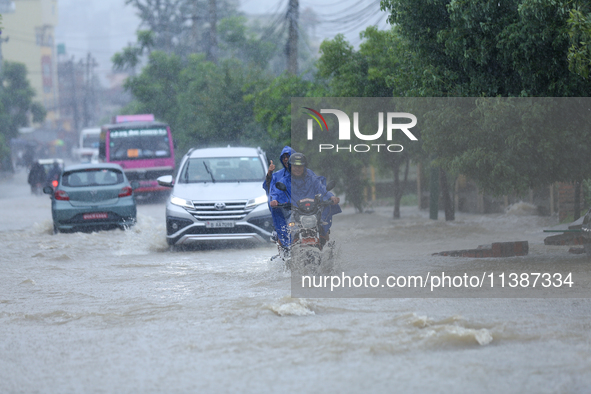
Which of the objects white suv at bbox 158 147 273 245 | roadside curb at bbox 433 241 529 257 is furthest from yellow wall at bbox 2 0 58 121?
roadside curb at bbox 433 241 529 257

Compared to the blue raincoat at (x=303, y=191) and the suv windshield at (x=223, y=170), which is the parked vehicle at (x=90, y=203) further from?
the blue raincoat at (x=303, y=191)

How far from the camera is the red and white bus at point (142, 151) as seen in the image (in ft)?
87.7

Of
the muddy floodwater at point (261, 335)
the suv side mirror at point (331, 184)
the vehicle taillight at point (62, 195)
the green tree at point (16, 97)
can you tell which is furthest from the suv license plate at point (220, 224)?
the green tree at point (16, 97)

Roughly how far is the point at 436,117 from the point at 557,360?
5.50 metres

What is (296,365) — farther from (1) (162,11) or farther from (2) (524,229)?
(1) (162,11)

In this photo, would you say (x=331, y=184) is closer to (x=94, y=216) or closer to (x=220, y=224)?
(x=220, y=224)

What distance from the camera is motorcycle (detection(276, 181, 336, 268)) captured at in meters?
8.88

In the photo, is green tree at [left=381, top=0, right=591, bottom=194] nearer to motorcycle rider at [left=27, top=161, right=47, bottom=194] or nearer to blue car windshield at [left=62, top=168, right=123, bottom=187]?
blue car windshield at [left=62, top=168, right=123, bottom=187]

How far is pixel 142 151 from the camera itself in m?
27.2

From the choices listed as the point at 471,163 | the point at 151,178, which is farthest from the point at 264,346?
the point at 151,178

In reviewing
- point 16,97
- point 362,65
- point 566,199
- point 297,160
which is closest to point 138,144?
point 362,65

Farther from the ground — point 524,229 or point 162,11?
point 162,11

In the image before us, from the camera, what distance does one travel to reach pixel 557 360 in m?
5.26

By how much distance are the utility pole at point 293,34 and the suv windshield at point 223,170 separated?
9.96 metres
